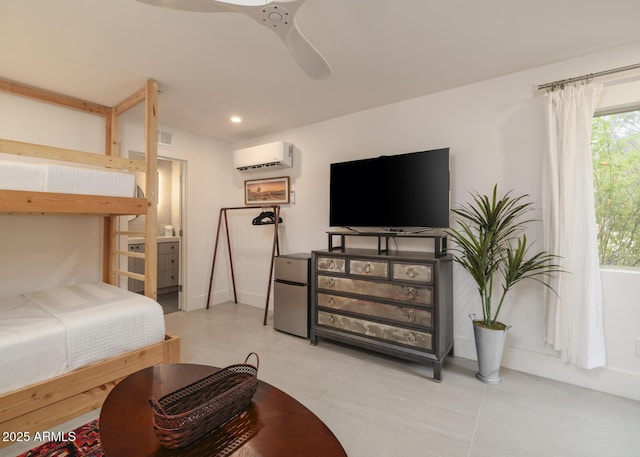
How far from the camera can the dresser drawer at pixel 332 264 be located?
2.69m

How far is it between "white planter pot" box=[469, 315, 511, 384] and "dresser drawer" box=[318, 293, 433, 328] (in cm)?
38

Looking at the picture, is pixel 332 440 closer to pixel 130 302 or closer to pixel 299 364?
pixel 299 364

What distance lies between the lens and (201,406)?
1.01 m

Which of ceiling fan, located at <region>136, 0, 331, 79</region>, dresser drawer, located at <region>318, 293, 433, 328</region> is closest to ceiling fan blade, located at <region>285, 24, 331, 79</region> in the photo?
ceiling fan, located at <region>136, 0, 331, 79</region>

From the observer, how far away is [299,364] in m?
2.45

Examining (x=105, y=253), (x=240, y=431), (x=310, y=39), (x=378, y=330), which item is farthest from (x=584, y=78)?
(x=105, y=253)

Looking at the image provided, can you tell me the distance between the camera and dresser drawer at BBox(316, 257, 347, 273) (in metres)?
2.69

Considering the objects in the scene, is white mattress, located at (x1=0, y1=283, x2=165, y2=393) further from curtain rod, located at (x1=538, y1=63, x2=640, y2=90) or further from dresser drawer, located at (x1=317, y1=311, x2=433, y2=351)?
curtain rod, located at (x1=538, y1=63, x2=640, y2=90)

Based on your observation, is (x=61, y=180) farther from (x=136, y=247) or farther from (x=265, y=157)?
(x=136, y=247)

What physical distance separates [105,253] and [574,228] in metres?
4.32

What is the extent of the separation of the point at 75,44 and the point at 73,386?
2.31 metres

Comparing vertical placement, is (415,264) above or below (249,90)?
below

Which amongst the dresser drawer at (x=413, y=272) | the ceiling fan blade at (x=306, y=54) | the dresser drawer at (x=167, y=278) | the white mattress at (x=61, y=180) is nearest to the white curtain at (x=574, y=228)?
the dresser drawer at (x=413, y=272)

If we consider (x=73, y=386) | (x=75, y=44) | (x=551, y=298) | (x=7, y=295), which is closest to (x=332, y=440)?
(x=73, y=386)
